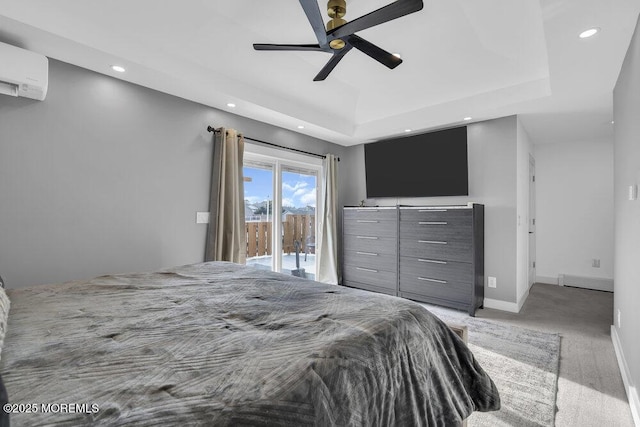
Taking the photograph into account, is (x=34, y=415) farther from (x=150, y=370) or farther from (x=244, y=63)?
(x=244, y=63)

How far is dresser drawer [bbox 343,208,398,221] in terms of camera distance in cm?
406

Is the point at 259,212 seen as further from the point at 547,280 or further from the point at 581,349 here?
the point at 547,280

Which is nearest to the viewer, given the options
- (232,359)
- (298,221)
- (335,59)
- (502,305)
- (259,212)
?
(232,359)

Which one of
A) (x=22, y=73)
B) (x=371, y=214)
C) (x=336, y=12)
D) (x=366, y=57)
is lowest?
(x=371, y=214)

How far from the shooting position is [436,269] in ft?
12.0

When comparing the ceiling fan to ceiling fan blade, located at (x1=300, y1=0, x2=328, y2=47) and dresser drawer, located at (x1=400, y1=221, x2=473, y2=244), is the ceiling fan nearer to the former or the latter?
ceiling fan blade, located at (x1=300, y1=0, x2=328, y2=47)

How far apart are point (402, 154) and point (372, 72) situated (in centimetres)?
145

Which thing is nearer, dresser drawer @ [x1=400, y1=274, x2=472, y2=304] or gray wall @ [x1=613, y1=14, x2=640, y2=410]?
gray wall @ [x1=613, y1=14, x2=640, y2=410]

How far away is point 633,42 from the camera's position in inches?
75.3

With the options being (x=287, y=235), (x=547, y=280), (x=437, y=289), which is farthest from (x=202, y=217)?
(x=547, y=280)

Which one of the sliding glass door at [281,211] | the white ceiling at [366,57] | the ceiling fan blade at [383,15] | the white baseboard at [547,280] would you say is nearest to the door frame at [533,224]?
the white baseboard at [547,280]

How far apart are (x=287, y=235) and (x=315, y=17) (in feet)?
9.78

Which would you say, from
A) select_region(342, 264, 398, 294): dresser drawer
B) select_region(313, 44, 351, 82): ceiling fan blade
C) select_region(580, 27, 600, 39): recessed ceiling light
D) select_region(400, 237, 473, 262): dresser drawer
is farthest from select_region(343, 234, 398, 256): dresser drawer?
select_region(580, 27, 600, 39): recessed ceiling light

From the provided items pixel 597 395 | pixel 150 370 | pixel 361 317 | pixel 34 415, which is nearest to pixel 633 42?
pixel 597 395
